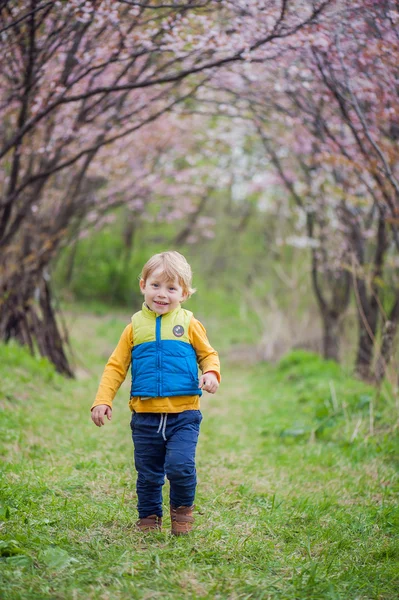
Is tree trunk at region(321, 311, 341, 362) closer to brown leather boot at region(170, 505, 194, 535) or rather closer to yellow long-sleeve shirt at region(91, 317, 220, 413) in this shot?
yellow long-sleeve shirt at region(91, 317, 220, 413)

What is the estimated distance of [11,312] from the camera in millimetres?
6953

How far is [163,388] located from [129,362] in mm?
298

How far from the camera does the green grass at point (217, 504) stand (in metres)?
2.34

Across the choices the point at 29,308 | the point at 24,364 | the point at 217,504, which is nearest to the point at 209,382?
the point at 217,504

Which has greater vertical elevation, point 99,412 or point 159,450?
point 99,412

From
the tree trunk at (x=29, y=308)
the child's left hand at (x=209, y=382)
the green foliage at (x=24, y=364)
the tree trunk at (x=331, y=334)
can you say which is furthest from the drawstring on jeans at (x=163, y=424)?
the tree trunk at (x=331, y=334)

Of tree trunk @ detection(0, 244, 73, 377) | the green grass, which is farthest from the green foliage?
tree trunk @ detection(0, 244, 73, 377)

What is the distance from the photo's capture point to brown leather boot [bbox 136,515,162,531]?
9.39 feet

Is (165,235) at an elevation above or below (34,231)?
above

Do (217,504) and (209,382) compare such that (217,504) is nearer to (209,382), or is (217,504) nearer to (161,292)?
(209,382)

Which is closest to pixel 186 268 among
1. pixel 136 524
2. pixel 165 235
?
pixel 136 524

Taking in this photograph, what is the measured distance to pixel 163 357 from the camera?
9.50ft

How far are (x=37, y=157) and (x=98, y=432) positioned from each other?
3373 millimetres

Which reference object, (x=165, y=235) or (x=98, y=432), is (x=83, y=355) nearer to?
(x=98, y=432)
